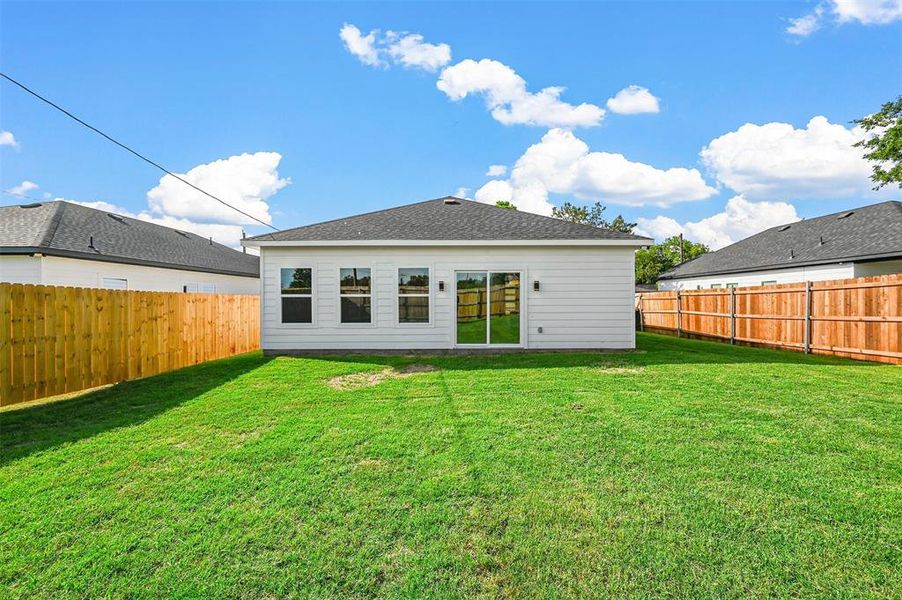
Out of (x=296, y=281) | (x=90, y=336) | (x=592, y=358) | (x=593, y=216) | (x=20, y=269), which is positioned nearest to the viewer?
(x=90, y=336)

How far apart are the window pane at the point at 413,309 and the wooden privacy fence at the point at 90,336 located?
4702 mm

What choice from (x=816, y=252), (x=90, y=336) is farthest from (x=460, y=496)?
(x=816, y=252)

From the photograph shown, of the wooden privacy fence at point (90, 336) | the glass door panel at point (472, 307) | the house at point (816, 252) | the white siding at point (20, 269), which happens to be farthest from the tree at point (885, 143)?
the white siding at point (20, 269)

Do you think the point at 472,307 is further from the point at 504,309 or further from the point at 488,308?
the point at 504,309

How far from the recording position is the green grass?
227 centimetres

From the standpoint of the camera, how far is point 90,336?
668 cm

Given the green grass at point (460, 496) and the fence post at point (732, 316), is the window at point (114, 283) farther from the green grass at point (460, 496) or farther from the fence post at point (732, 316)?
the fence post at point (732, 316)

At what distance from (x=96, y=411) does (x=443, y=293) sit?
6626 mm

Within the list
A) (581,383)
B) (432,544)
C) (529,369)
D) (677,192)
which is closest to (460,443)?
(432,544)

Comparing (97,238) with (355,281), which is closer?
(355,281)

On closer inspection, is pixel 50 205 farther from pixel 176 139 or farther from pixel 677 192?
pixel 677 192

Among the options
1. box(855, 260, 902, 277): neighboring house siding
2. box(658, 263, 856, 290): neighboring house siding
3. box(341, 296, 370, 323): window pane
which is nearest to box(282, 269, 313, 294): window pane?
box(341, 296, 370, 323): window pane

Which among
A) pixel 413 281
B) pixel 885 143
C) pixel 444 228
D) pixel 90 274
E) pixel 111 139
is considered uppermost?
pixel 885 143

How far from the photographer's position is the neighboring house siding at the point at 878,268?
11844 mm
